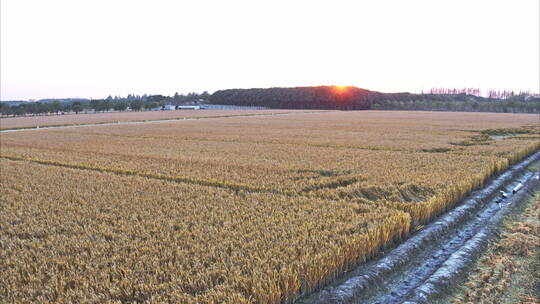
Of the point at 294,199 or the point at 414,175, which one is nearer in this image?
the point at 294,199

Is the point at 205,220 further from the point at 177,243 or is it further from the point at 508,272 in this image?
the point at 508,272

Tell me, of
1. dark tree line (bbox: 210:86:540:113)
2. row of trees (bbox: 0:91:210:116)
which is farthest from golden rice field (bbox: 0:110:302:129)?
dark tree line (bbox: 210:86:540:113)

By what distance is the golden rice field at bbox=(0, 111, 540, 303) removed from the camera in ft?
18.8

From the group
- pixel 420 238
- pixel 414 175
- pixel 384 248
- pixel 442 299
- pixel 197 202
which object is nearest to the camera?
pixel 442 299

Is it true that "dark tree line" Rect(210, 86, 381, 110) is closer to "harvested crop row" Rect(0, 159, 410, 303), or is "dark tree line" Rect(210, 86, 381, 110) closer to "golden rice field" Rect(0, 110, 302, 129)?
"golden rice field" Rect(0, 110, 302, 129)

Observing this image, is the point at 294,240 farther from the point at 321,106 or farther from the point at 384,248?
the point at 321,106

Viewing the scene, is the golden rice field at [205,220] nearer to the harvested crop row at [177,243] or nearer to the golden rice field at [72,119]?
the harvested crop row at [177,243]

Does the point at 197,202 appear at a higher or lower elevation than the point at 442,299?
higher

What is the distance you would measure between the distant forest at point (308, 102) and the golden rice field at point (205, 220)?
99669 mm

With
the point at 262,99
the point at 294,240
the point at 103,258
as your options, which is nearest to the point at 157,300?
the point at 103,258

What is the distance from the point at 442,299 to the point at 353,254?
5.01ft

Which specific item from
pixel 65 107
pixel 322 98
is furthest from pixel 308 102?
pixel 65 107

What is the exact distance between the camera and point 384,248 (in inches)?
316

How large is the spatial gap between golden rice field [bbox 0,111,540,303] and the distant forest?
327 feet
